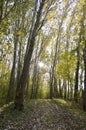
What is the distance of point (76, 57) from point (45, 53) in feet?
49.1

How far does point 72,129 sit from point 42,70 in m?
39.1

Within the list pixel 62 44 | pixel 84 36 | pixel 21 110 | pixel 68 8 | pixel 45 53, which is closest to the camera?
pixel 21 110

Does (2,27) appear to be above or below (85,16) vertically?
below

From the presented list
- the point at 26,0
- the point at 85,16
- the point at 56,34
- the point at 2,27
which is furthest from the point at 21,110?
the point at 56,34

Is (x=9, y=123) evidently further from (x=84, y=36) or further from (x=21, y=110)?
(x=84, y=36)

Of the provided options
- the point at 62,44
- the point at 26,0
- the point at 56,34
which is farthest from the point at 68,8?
the point at 26,0

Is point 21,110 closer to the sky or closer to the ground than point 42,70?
closer to the ground

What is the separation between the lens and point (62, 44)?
31234mm

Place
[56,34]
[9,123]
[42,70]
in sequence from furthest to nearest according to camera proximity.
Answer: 1. [42,70]
2. [56,34]
3. [9,123]

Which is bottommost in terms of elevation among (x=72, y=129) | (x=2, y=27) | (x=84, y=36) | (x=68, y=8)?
(x=72, y=129)

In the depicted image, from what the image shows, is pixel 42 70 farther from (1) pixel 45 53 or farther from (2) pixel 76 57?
(2) pixel 76 57

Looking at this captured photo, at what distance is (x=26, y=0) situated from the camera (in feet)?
33.7

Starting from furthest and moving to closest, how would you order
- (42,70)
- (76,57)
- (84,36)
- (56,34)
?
(42,70) → (56,34) → (76,57) → (84,36)

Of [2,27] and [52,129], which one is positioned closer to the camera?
[52,129]
